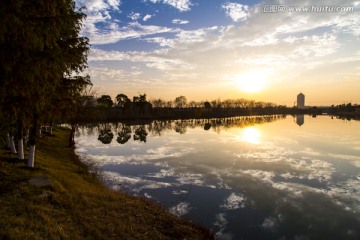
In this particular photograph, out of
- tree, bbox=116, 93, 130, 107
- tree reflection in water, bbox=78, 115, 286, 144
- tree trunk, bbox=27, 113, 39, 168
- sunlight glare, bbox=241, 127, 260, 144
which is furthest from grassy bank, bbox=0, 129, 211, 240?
tree, bbox=116, 93, 130, 107

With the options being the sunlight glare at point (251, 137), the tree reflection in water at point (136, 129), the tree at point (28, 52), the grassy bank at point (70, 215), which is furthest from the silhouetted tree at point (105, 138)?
the tree at point (28, 52)

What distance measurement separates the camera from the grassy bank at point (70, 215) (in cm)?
973

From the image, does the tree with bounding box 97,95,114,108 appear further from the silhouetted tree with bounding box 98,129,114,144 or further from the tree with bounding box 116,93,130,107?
the silhouetted tree with bounding box 98,129,114,144

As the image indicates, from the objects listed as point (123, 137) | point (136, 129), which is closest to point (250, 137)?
point (123, 137)

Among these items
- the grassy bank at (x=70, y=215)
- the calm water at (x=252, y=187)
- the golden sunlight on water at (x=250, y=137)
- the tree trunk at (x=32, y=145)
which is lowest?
the calm water at (x=252, y=187)

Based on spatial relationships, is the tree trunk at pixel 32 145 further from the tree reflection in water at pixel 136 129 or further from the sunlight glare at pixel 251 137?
the sunlight glare at pixel 251 137

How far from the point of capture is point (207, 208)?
1714 cm

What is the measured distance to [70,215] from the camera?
37.9 feet

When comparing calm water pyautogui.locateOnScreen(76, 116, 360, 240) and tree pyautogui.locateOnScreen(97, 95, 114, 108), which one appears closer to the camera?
calm water pyautogui.locateOnScreen(76, 116, 360, 240)

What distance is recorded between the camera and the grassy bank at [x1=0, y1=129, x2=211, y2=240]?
9.73 meters

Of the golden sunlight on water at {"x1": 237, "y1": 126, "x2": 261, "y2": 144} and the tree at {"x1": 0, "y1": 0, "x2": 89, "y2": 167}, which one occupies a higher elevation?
the tree at {"x1": 0, "y1": 0, "x2": 89, "y2": 167}

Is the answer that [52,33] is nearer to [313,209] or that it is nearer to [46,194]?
[46,194]

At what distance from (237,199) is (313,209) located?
15.3ft

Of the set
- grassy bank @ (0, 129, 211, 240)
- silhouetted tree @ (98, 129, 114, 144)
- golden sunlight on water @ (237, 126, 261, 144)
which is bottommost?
golden sunlight on water @ (237, 126, 261, 144)
